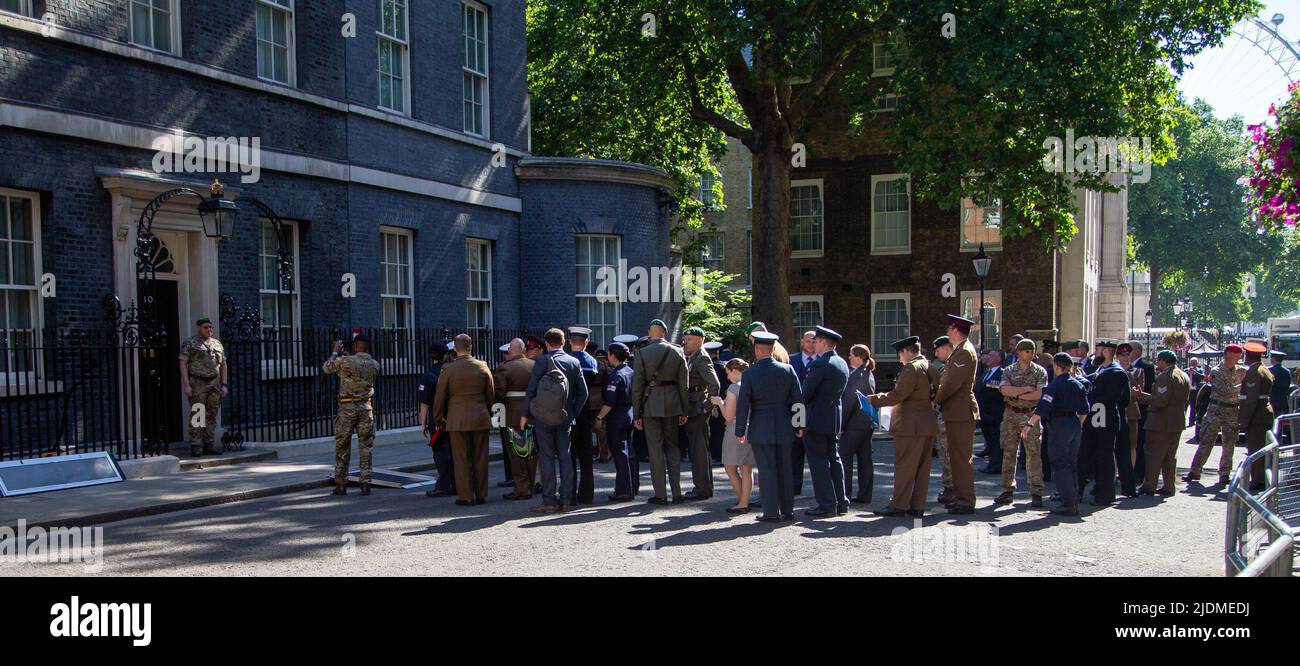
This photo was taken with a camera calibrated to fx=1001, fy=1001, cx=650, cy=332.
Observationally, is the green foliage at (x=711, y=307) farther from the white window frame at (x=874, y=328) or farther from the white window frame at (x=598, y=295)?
the white window frame at (x=598, y=295)

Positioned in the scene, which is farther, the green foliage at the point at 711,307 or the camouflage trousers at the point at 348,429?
the green foliage at the point at 711,307

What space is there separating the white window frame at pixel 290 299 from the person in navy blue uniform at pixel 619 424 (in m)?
5.92

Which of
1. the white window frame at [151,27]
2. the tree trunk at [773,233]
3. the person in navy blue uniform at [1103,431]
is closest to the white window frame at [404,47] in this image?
the white window frame at [151,27]

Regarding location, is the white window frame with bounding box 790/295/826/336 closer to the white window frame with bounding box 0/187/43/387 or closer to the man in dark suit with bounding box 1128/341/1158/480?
the man in dark suit with bounding box 1128/341/1158/480

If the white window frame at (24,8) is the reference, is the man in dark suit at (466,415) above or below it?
below

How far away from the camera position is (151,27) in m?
13.6

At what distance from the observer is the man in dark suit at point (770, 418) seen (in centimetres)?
956

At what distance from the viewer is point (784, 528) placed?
30.0ft

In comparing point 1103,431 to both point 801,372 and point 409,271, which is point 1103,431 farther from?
point 409,271

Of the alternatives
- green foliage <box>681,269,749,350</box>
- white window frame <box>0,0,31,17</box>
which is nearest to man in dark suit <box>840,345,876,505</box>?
white window frame <box>0,0,31,17</box>

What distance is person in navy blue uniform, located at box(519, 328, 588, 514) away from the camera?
10.1 meters

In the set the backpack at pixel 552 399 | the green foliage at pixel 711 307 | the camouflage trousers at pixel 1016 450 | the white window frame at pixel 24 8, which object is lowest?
the camouflage trousers at pixel 1016 450

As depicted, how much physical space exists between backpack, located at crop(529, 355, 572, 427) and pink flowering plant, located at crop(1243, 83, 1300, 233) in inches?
346

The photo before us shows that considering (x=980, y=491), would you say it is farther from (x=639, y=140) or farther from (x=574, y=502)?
(x=639, y=140)
